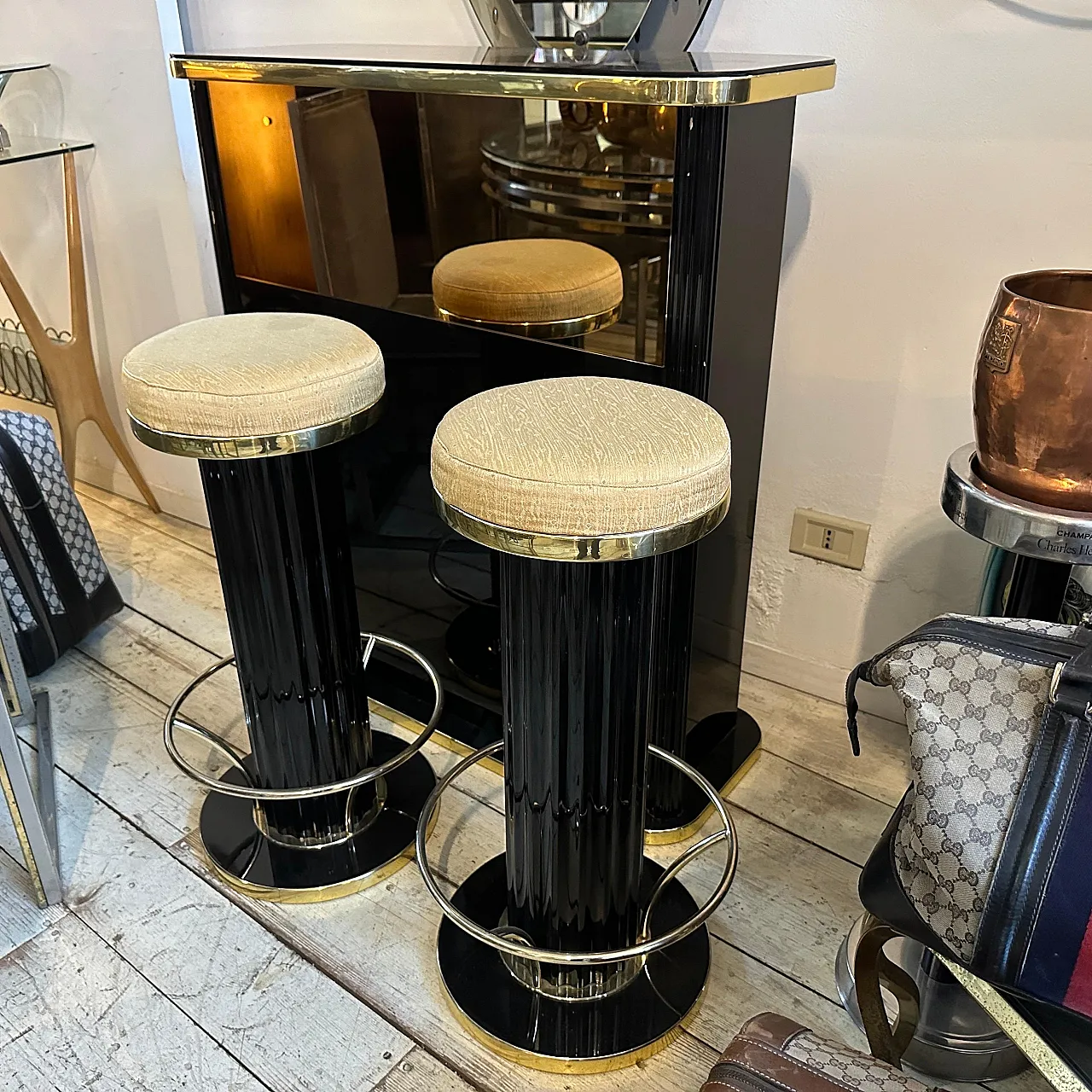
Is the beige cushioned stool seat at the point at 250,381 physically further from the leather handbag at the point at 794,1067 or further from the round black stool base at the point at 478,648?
the leather handbag at the point at 794,1067

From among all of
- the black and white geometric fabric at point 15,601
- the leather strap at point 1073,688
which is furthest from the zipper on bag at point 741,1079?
the black and white geometric fabric at point 15,601

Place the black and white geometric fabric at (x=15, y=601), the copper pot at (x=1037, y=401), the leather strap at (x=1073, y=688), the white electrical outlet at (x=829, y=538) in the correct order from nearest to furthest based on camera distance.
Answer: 1. the leather strap at (x=1073, y=688)
2. the copper pot at (x=1037, y=401)
3. the white electrical outlet at (x=829, y=538)
4. the black and white geometric fabric at (x=15, y=601)

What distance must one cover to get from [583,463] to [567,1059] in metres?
0.75

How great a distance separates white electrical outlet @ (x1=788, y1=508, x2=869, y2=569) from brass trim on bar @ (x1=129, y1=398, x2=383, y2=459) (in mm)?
858

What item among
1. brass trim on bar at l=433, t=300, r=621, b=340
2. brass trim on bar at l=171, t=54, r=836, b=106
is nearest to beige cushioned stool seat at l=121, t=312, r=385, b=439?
brass trim on bar at l=433, t=300, r=621, b=340

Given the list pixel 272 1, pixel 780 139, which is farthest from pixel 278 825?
pixel 272 1

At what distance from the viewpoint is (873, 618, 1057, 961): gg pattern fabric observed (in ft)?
2.80

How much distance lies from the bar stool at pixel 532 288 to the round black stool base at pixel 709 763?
65 cm

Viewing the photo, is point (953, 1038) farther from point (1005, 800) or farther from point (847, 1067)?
point (1005, 800)

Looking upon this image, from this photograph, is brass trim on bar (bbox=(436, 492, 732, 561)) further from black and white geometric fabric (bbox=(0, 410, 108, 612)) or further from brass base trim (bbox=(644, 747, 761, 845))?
black and white geometric fabric (bbox=(0, 410, 108, 612))

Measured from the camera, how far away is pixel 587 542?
889 mm

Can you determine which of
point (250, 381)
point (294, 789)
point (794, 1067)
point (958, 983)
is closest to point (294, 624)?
point (294, 789)

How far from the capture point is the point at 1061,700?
2.68 ft

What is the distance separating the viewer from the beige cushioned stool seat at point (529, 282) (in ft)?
4.19
